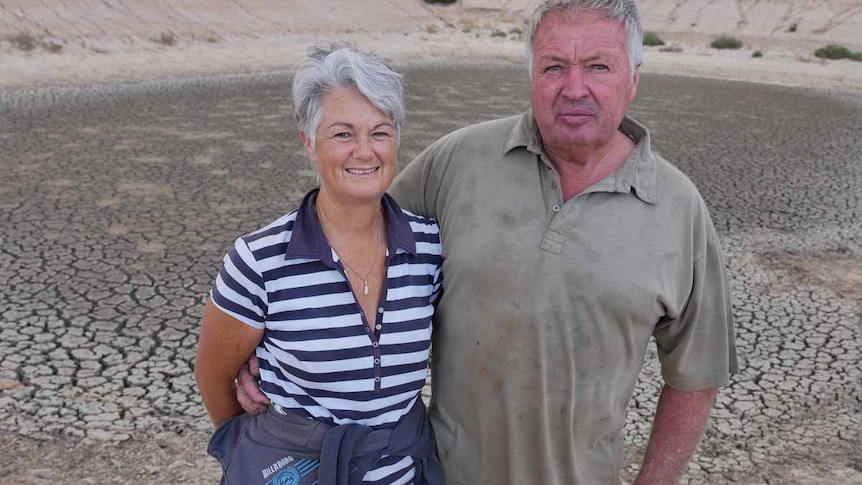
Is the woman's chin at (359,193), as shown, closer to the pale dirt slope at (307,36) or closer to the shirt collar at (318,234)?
the shirt collar at (318,234)

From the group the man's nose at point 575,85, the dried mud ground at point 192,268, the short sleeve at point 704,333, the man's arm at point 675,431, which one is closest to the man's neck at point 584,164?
the man's nose at point 575,85

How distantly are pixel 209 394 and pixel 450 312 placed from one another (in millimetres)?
664

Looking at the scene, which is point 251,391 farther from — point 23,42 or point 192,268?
point 23,42

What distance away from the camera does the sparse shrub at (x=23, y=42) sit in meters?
14.8

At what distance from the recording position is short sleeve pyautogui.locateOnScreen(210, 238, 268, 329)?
73.9 inches

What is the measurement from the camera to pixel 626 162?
2107 mm

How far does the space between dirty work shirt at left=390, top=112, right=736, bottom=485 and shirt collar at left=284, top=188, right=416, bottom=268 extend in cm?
13

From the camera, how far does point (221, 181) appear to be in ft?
25.2

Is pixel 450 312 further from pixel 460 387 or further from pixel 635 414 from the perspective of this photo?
pixel 635 414

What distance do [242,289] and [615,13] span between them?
110cm

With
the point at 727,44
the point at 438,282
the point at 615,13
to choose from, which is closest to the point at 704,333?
the point at 438,282

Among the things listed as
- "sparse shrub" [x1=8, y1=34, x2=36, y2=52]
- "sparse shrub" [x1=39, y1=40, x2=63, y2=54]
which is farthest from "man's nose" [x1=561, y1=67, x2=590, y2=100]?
"sparse shrub" [x1=39, y1=40, x2=63, y2=54]

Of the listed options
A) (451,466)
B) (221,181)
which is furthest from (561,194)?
(221,181)

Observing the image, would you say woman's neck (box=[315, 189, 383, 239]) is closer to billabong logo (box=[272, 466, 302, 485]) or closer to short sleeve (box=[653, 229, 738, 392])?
billabong logo (box=[272, 466, 302, 485])
